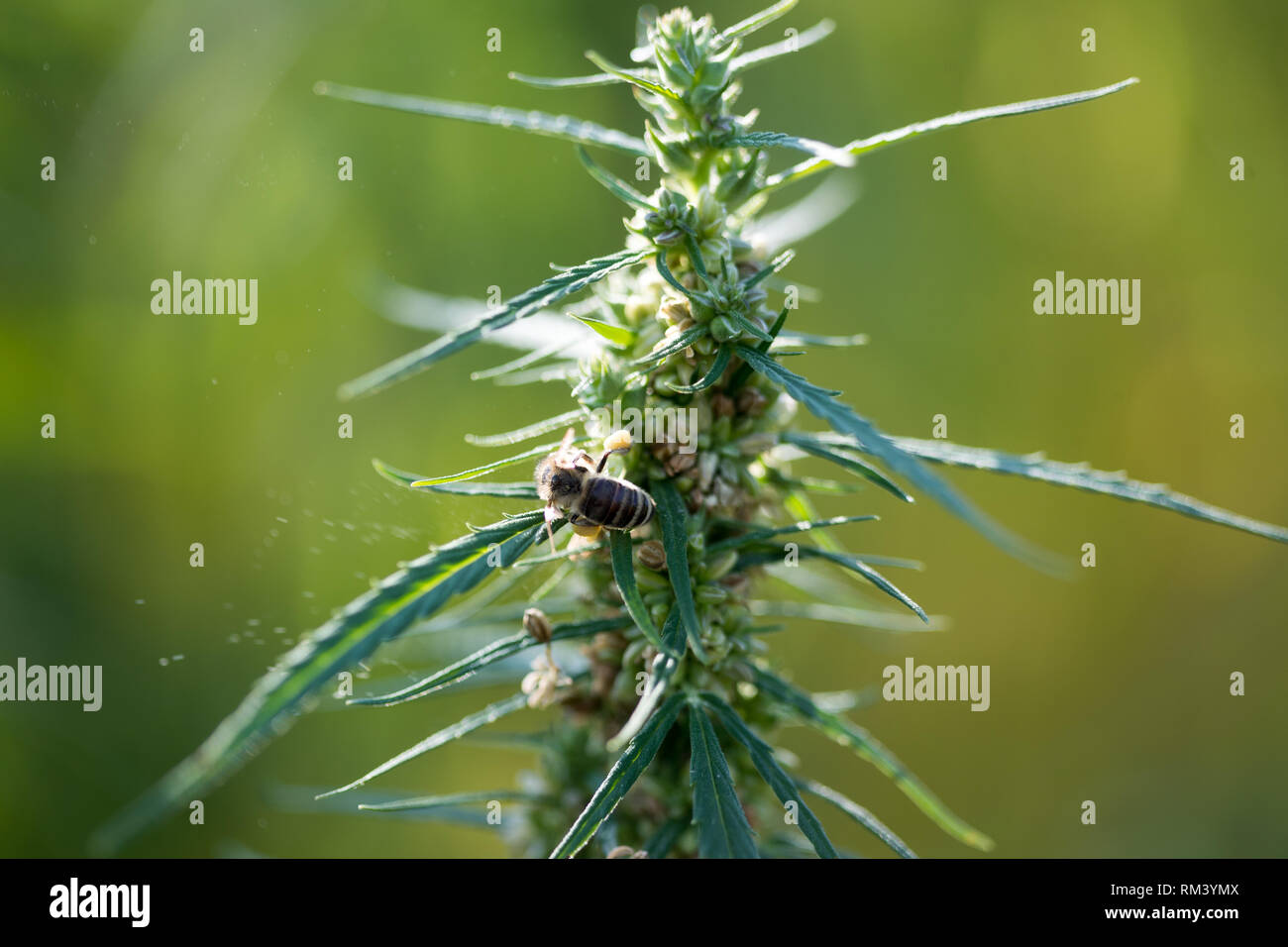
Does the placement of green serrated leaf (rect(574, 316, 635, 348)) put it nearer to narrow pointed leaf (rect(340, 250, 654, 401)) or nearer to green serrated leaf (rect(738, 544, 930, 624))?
narrow pointed leaf (rect(340, 250, 654, 401))

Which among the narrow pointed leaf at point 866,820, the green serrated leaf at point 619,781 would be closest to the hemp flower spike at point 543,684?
the green serrated leaf at point 619,781

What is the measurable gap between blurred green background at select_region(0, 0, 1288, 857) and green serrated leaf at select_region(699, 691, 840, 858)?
1.58m

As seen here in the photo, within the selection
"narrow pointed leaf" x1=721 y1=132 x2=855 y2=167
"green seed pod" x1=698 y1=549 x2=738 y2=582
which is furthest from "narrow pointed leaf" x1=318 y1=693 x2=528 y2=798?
"narrow pointed leaf" x1=721 y1=132 x2=855 y2=167

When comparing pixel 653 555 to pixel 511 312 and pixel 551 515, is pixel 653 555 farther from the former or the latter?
pixel 511 312

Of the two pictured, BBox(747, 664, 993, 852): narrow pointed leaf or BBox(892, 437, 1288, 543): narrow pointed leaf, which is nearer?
BBox(892, 437, 1288, 543): narrow pointed leaf

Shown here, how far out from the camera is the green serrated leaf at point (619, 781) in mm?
889

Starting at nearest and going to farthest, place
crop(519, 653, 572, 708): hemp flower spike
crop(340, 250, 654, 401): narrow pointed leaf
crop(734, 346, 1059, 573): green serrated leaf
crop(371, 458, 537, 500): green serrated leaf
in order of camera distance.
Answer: crop(734, 346, 1059, 573): green serrated leaf, crop(340, 250, 654, 401): narrow pointed leaf, crop(371, 458, 537, 500): green serrated leaf, crop(519, 653, 572, 708): hemp flower spike

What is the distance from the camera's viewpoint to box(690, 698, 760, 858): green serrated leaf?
0.89 meters

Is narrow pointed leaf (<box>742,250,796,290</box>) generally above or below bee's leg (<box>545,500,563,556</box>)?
above

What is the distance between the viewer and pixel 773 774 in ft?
3.17

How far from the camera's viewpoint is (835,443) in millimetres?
1079

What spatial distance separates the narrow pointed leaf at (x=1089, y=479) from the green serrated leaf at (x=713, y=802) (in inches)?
13.9
